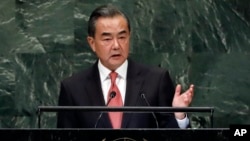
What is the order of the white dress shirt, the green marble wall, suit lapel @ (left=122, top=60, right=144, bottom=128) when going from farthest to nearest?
the green marble wall → the white dress shirt → suit lapel @ (left=122, top=60, right=144, bottom=128)

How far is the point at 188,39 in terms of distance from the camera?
5902 mm

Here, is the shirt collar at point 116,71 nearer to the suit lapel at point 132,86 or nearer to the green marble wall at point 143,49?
the suit lapel at point 132,86

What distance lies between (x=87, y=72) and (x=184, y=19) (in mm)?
1562

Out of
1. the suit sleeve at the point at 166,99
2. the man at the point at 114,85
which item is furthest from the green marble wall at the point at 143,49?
the suit sleeve at the point at 166,99

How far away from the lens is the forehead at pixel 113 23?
4.41m

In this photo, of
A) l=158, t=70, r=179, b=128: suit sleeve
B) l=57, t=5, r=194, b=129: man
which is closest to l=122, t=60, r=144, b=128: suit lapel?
l=57, t=5, r=194, b=129: man

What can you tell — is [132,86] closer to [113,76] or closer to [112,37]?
[113,76]

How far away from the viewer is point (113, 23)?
14.5ft

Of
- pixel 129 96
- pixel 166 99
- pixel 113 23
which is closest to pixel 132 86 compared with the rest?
pixel 129 96

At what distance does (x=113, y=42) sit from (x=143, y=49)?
1487mm

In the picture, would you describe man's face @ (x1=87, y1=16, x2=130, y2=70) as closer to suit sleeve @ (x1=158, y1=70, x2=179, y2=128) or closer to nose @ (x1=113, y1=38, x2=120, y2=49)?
nose @ (x1=113, y1=38, x2=120, y2=49)

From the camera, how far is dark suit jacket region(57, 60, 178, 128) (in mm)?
4188

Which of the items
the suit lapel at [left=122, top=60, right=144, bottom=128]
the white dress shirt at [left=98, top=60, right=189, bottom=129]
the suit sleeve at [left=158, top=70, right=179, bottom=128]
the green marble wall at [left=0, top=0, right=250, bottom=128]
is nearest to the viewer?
the suit sleeve at [left=158, top=70, right=179, bottom=128]
